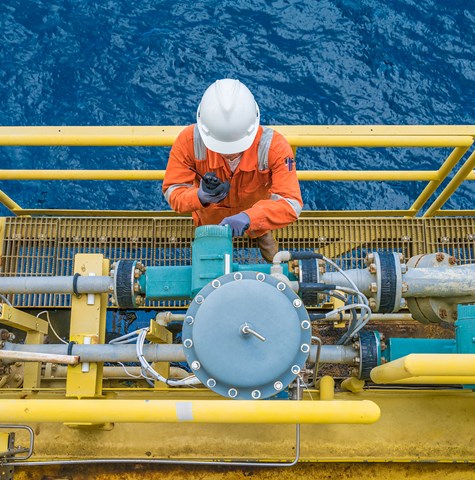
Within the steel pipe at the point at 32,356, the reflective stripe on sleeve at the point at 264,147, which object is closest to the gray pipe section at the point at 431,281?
the reflective stripe on sleeve at the point at 264,147

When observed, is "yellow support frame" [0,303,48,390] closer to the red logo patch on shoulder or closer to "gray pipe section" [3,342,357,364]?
"gray pipe section" [3,342,357,364]

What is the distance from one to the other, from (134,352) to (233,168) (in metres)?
1.22

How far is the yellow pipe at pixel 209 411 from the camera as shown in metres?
1.76

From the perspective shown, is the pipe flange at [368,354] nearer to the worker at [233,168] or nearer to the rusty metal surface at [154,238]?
the worker at [233,168]

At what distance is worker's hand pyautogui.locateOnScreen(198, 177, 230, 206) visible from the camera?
2.89 metres

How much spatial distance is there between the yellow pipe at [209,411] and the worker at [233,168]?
1.11 m

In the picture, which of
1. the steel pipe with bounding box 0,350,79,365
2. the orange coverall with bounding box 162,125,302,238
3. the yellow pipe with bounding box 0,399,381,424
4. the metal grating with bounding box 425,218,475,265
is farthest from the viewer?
the metal grating with bounding box 425,218,475,265

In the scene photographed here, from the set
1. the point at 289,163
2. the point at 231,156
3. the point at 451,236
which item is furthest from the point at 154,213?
the point at 451,236

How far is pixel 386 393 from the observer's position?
8.70 ft

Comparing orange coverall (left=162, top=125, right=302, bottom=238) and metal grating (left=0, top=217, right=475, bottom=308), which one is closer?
orange coverall (left=162, top=125, right=302, bottom=238)

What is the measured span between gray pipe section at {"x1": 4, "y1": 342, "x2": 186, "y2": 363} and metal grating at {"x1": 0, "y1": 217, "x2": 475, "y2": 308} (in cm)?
160

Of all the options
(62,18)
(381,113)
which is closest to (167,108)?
(62,18)

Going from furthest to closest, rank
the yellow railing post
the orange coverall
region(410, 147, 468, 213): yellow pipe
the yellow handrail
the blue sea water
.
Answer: the blue sea water
the yellow railing post
region(410, 147, 468, 213): yellow pipe
the yellow handrail
the orange coverall

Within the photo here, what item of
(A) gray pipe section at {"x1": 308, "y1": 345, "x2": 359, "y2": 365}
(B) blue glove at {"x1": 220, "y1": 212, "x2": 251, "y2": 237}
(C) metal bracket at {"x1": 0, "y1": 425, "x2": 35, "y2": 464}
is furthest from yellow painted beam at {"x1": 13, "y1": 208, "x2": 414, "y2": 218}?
(C) metal bracket at {"x1": 0, "y1": 425, "x2": 35, "y2": 464}
